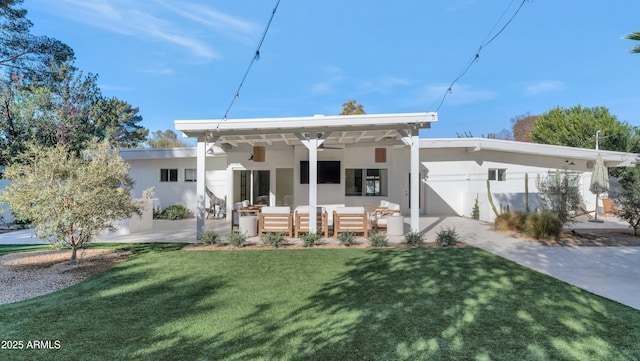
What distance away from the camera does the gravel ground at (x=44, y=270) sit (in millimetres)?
4297

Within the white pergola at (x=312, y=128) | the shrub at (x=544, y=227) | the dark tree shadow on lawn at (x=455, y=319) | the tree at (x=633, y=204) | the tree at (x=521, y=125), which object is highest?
the tree at (x=521, y=125)

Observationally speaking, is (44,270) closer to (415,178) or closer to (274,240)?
(274,240)

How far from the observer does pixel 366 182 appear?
1298 centimetres

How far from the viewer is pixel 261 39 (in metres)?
4.92

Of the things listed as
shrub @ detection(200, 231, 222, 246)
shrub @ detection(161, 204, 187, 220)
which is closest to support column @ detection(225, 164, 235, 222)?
shrub @ detection(161, 204, 187, 220)

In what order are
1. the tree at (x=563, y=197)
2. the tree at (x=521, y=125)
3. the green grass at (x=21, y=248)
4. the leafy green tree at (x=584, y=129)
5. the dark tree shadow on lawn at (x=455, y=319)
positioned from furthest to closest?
the tree at (x=521, y=125) < the leafy green tree at (x=584, y=129) < the tree at (x=563, y=197) < the green grass at (x=21, y=248) < the dark tree shadow on lawn at (x=455, y=319)

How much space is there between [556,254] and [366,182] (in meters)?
7.50

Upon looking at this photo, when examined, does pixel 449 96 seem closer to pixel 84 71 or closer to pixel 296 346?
pixel 296 346

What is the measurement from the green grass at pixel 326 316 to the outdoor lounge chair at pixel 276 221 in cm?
264

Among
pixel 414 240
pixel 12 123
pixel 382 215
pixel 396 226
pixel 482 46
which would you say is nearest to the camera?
pixel 482 46

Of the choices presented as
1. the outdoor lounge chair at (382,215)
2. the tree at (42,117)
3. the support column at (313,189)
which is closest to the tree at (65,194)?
the support column at (313,189)

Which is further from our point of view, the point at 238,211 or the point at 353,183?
the point at 353,183

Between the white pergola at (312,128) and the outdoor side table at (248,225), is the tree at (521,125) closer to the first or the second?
the white pergola at (312,128)

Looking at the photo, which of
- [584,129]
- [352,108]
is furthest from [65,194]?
[584,129]
